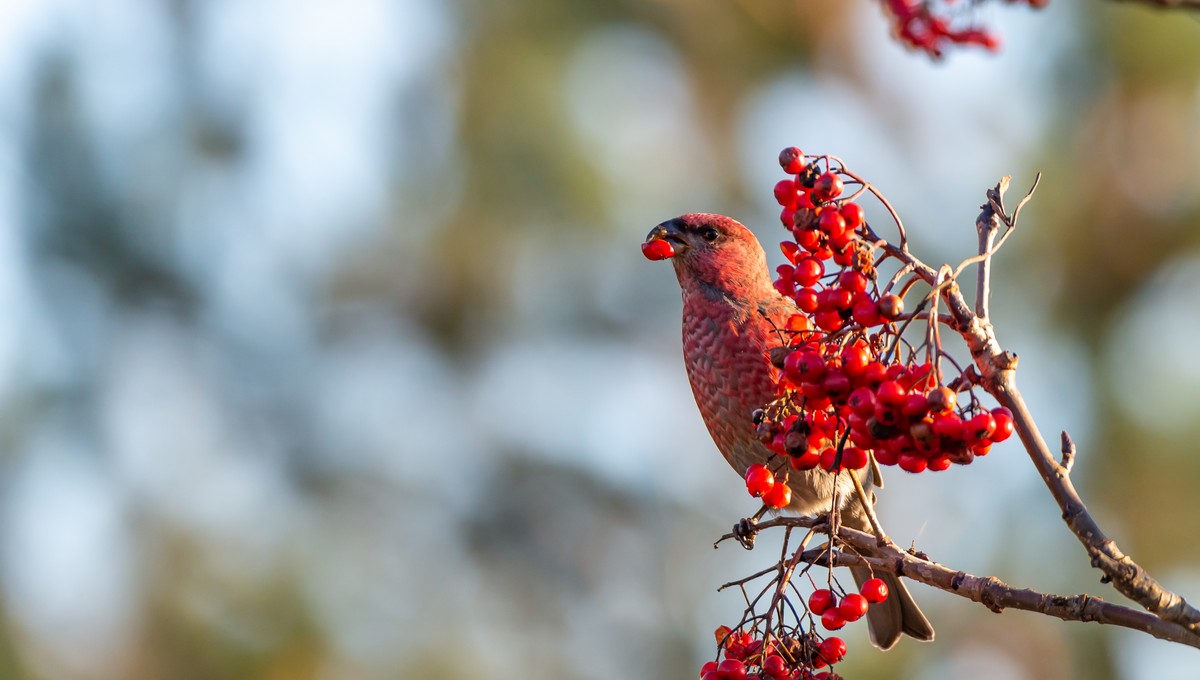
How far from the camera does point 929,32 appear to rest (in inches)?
74.1

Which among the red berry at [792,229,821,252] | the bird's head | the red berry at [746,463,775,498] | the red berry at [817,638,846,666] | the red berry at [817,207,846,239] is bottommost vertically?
the red berry at [817,638,846,666]

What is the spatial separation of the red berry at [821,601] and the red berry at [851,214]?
61 centimetres

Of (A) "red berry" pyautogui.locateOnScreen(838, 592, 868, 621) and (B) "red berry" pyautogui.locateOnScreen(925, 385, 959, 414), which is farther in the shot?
(A) "red berry" pyautogui.locateOnScreen(838, 592, 868, 621)

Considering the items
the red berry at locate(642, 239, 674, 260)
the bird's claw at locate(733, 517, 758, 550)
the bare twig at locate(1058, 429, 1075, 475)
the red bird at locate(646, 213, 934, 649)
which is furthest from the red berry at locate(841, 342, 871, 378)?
the red bird at locate(646, 213, 934, 649)

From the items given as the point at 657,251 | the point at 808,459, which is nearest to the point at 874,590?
the point at 808,459

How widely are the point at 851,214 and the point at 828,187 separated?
0.05 m

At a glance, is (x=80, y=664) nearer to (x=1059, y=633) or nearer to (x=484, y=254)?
(x=484, y=254)

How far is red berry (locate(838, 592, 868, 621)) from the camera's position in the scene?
1.90 m

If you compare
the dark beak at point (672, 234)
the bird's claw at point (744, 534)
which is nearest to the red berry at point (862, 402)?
the bird's claw at point (744, 534)

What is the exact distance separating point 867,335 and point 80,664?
7302 millimetres

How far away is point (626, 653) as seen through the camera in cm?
873

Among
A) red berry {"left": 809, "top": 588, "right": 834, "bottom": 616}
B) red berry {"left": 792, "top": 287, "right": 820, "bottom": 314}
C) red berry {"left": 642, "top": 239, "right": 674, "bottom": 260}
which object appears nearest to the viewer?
red berry {"left": 792, "top": 287, "right": 820, "bottom": 314}

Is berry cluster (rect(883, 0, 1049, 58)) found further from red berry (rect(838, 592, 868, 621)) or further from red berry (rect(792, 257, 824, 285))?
red berry (rect(838, 592, 868, 621))

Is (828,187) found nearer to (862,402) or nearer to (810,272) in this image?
(810,272)
